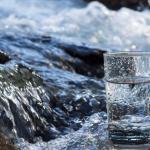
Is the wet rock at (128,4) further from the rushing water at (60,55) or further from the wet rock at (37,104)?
the wet rock at (37,104)

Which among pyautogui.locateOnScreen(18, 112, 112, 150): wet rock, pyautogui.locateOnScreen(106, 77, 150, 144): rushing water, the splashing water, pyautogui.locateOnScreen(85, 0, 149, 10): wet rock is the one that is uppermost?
pyautogui.locateOnScreen(106, 77, 150, 144): rushing water

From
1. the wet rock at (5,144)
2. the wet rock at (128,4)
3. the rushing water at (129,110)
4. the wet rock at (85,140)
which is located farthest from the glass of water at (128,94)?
the wet rock at (128,4)

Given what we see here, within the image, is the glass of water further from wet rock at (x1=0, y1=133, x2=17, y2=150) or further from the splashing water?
the splashing water

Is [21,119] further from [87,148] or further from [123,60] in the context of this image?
[123,60]

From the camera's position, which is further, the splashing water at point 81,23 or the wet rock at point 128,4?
the wet rock at point 128,4

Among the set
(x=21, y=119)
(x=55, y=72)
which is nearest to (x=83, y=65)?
(x=55, y=72)

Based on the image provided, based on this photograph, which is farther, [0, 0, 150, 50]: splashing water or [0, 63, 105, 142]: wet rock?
[0, 0, 150, 50]: splashing water

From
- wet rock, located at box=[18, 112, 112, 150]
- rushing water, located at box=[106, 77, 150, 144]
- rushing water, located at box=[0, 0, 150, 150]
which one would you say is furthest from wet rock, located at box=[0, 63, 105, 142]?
rushing water, located at box=[106, 77, 150, 144]

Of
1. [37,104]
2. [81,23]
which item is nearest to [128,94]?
[37,104]

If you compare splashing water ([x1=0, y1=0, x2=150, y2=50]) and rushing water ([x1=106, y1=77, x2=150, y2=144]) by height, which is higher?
rushing water ([x1=106, y1=77, x2=150, y2=144])
